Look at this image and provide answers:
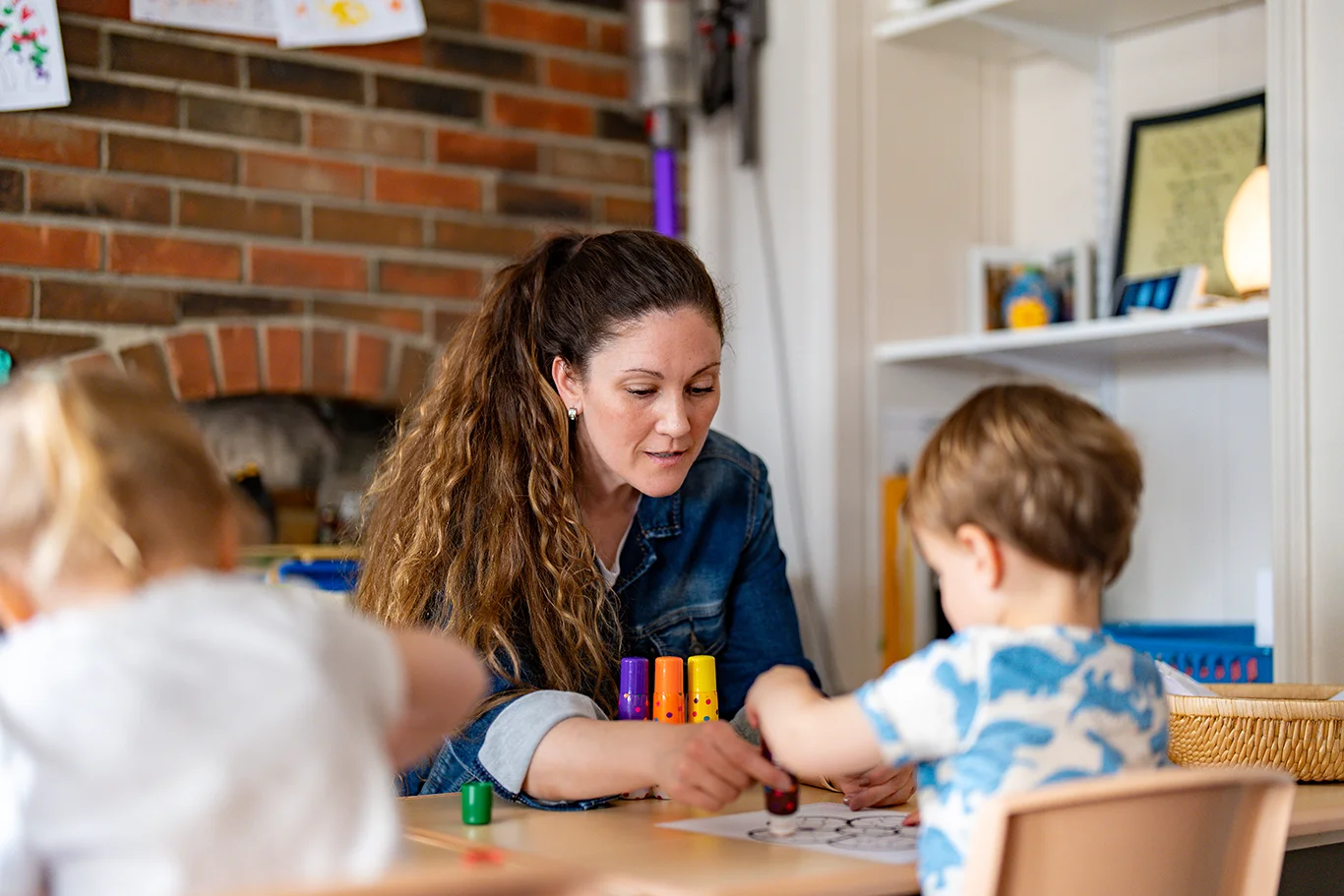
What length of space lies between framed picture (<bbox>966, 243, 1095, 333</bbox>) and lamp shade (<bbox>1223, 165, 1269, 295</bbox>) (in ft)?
1.00

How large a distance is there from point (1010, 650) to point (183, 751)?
1.87 ft

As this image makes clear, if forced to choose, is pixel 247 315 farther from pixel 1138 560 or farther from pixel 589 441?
pixel 1138 560

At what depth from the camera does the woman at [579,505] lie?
A: 163 centimetres

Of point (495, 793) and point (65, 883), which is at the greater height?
point (65, 883)

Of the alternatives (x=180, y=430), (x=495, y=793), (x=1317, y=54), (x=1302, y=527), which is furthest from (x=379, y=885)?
(x=1317, y=54)

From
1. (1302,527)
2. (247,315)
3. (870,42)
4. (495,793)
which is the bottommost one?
(495,793)

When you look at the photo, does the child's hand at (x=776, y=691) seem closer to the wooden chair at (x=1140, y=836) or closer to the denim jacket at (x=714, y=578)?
the wooden chair at (x=1140, y=836)

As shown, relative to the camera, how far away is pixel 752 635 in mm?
1855

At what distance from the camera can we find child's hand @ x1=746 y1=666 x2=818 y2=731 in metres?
1.21

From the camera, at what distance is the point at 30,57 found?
86.7 inches

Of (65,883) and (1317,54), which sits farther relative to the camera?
(1317,54)

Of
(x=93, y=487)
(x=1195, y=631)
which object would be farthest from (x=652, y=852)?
(x=1195, y=631)

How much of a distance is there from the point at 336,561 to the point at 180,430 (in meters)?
1.34

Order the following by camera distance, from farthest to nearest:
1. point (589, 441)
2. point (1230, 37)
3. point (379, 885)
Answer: point (1230, 37)
point (589, 441)
point (379, 885)
